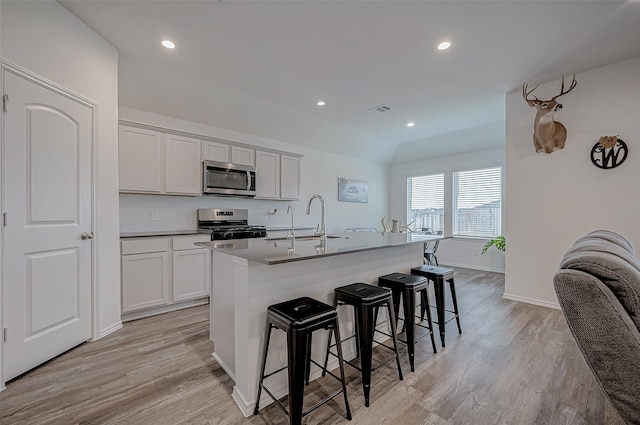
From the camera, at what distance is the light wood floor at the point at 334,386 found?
62.2 inches

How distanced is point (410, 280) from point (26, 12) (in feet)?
11.5

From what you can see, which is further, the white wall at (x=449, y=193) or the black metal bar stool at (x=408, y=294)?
the white wall at (x=449, y=193)

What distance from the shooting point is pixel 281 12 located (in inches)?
86.0

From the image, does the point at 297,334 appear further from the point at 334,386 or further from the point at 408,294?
the point at 408,294

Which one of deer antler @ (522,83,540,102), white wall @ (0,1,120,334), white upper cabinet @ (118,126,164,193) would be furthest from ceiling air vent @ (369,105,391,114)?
white wall @ (0,1,120,334)

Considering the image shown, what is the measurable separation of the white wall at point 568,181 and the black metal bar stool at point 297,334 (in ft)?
10.7

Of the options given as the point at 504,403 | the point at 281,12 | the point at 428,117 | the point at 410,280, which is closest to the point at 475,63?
the point at 428,117

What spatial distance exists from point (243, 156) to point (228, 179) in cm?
49

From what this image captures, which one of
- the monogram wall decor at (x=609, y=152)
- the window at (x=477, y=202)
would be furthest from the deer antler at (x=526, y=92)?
the window at (x=477, y=202)

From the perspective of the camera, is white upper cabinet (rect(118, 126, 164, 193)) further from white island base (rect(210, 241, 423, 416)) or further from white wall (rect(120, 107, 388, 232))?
white island base (rect(210, 241, 423, 416))

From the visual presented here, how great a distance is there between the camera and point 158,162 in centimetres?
343

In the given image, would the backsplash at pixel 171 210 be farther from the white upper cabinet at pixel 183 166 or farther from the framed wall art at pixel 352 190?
the framed wall art at pixel 352 190

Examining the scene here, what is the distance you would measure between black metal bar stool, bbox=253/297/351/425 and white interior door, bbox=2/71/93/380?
6.01ft

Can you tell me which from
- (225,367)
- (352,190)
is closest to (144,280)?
(225,367)
